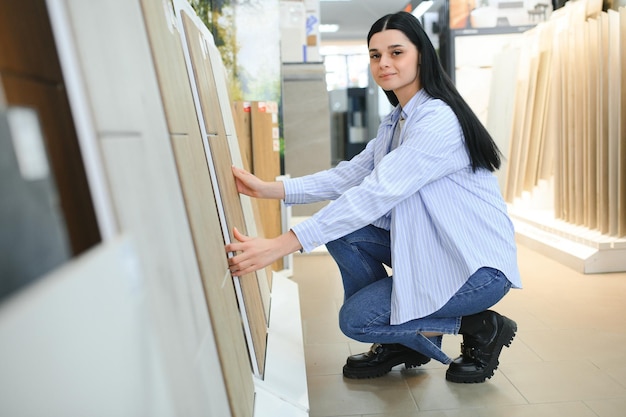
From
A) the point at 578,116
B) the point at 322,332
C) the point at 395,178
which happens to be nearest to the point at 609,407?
the point at 395,178

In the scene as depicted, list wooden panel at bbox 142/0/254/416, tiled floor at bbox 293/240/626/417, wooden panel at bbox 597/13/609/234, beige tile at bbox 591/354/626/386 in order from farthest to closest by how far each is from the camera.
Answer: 1. wooden panel at bbox 597/13/609/234
2. beige tile at bbox 591/354/626/386
3. tiled floor at bbox 293/240/626/417
4. wooden panel at bbox 142/0/254/416

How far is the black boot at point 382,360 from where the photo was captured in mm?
2490

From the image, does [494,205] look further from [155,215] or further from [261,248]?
[155,215]

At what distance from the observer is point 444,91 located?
2174 mm

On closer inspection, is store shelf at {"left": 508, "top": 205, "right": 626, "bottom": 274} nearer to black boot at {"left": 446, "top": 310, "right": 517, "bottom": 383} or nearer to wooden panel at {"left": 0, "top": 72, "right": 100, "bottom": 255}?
black boot at {"left": 446, "top": 310, "right": 517, "bottom": 383}

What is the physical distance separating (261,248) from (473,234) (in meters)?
0.79

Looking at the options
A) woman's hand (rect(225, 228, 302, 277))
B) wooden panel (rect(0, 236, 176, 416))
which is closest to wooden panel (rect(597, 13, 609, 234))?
woman's hand (rect(225, 228, 302, 277))

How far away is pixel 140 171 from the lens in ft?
2.91

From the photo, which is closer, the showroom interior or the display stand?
the showroom interior

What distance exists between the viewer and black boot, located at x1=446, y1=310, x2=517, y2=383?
91.4 inches

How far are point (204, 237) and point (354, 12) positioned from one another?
13462mm

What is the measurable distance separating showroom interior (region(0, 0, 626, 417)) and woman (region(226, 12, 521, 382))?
258mm

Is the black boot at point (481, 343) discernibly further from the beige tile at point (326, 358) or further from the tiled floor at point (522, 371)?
the beige tile at point (326, 358)

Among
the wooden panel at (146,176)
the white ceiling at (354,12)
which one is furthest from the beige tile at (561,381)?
the white ceiling at (354,12)
